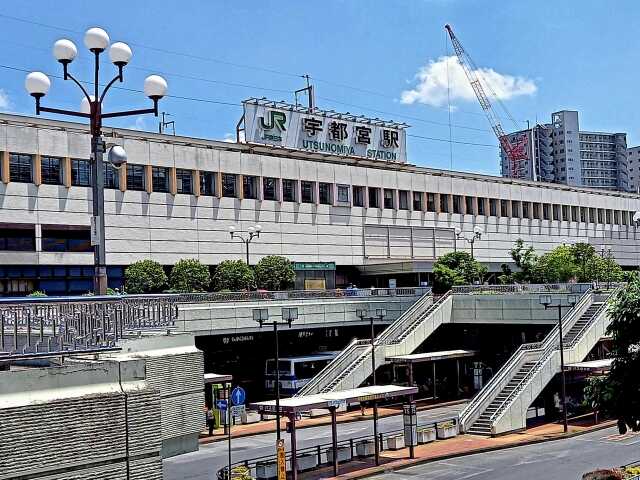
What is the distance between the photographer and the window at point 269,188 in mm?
66812

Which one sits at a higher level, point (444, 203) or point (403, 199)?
point (403, 199)

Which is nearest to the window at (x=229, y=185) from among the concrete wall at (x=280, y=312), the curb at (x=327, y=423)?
the concrete wall at (x=280, y=312)

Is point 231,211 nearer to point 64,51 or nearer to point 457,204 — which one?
point 457,204

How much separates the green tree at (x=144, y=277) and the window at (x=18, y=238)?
6.17 metres

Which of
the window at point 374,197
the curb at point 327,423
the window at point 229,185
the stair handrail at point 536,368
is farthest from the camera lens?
the window at point 374,197

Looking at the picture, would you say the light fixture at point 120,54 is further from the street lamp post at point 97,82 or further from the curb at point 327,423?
the curb at point 327,423

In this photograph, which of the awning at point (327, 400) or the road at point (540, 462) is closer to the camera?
the awning at point (327, 400)

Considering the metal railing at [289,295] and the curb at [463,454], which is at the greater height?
the metal railing at [289,295]

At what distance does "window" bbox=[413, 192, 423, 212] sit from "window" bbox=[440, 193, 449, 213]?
3.05 m

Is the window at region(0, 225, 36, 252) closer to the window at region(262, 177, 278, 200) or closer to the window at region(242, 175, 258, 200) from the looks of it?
the window at region(242, 175, 258, 200)

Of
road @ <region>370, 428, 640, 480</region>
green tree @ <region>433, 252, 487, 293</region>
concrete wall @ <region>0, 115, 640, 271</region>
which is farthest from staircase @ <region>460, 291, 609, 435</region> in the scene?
concrete wall @ <region>0, 115, 640, 271</region>

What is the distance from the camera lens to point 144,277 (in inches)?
2142

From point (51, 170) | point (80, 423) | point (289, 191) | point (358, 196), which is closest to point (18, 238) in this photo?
point (51, 170)

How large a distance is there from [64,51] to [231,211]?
4826 centimetres
